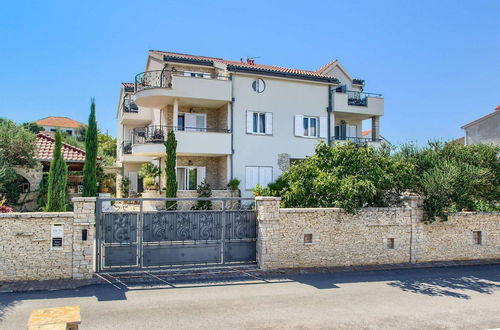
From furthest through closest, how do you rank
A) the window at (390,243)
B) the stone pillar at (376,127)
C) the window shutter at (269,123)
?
the stone pillar at (376,127), the window shutter at (269,123), the window at (390,243)

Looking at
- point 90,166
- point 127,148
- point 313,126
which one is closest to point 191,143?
point 90,166

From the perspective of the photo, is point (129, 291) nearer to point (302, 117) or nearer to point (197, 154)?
point (197, 154)

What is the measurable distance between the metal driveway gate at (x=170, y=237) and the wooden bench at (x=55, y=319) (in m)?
6.27

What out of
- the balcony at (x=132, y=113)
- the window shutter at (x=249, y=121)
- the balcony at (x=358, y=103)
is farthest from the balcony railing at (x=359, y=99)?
the balcony at (x=132, y=113)

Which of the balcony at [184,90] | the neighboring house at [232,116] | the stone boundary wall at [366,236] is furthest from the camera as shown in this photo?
Result: the neighboring house at [232,116]

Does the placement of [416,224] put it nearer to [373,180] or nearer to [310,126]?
[373,180]

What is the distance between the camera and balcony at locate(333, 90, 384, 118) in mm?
25516

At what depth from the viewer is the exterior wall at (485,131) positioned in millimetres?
28625

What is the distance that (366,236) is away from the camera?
12516 mm

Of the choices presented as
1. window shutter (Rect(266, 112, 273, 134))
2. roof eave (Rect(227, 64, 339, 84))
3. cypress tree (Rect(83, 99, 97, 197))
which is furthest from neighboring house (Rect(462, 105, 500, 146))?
cypress tree (Rect(83, 99, 97, 197))

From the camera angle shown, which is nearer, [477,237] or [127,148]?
[477,237]

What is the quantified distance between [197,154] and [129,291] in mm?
13679

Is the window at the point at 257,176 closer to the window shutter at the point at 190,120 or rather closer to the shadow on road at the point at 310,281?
the window shutter at the point at 190,120

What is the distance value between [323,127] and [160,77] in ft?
35.4
